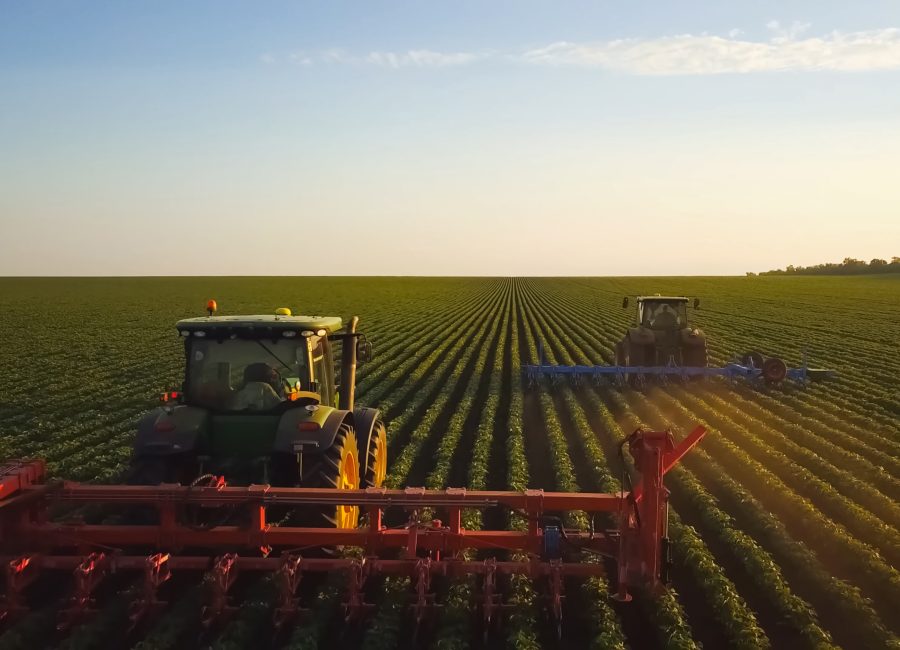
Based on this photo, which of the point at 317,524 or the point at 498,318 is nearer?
the point at 317,524

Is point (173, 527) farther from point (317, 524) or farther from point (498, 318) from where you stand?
point (498, 318)

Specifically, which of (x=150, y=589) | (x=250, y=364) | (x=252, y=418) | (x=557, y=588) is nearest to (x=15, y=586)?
(x=150, y=589)

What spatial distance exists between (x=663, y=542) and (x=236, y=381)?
4.35m

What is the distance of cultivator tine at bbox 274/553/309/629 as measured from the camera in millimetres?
6145

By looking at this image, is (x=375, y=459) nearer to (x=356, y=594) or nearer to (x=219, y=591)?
(x=356, y=594)

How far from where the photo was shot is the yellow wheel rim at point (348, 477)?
711cm

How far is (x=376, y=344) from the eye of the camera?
2930cm

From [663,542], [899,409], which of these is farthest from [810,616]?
[899,409]

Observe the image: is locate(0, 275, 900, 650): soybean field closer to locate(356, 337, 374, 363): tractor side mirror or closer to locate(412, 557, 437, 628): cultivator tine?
locate(412, 557, 437, 628): cultivator tine

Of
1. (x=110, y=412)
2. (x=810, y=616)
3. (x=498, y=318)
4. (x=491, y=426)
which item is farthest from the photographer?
(x=498, y=318)

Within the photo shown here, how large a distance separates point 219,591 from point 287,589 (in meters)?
0.53

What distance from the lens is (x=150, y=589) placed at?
20.1 feet

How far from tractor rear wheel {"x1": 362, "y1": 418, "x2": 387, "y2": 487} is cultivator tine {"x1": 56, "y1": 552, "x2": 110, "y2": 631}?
3.09 metres

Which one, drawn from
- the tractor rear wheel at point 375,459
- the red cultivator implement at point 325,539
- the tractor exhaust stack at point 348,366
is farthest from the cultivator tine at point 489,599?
the tractor exhaust stack at point 348,366
